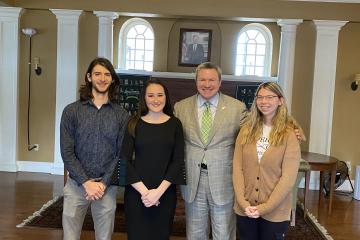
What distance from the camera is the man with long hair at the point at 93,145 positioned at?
2.32m

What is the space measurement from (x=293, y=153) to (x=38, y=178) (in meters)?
4.13

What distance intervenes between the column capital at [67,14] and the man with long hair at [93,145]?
340cm

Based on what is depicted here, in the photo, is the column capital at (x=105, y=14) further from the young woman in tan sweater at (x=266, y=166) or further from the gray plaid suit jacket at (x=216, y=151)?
the young woman in tan sweater at (x=266, y=166)

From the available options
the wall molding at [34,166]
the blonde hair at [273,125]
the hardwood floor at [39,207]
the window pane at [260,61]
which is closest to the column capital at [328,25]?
the window pane at [260,61]

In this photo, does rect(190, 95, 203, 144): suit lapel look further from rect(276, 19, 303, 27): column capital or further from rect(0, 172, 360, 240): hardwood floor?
rect(276, 19, 303, 27): column capital

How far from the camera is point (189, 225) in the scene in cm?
250

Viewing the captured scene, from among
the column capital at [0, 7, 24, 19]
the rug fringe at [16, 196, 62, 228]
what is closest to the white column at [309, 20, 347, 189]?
the rug fringe at [16, 196, 62, 228]

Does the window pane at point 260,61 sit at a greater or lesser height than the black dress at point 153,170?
greater

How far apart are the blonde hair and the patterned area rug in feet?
5.87

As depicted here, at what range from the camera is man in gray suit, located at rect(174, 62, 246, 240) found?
7.89 feet

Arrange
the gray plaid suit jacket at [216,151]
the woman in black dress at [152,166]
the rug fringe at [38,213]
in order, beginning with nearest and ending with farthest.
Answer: the woman in black dress at [152,166] < the gray plaid suit jacket at [216,151] < the rug fringe at [38,213]

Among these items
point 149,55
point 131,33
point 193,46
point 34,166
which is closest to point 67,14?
point 131,33

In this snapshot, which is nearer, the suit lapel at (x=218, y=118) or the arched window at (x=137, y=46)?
the suit lapel at (x=218, y=118)

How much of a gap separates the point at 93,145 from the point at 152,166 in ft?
1.12
